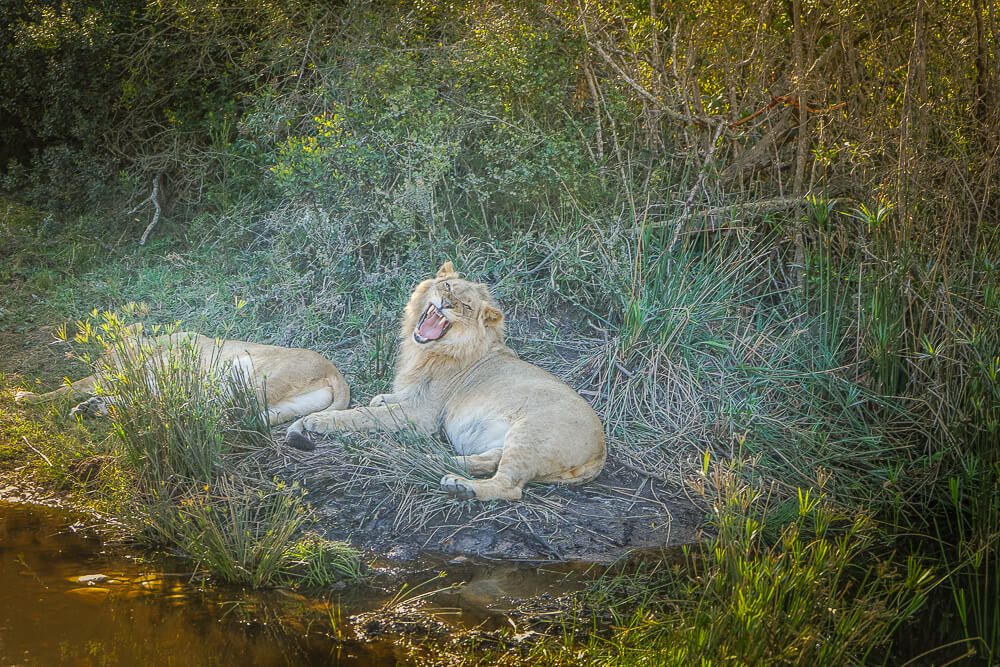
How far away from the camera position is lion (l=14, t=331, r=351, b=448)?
552cm

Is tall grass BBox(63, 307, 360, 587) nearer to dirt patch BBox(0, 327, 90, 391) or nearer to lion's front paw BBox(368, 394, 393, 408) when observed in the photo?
lion's front paw BBox(368, 394, 393, 408)

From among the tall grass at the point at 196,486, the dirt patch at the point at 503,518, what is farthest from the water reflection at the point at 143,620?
the dirt patch at the point at 503,518

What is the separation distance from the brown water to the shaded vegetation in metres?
0.50

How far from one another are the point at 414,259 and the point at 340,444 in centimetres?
241

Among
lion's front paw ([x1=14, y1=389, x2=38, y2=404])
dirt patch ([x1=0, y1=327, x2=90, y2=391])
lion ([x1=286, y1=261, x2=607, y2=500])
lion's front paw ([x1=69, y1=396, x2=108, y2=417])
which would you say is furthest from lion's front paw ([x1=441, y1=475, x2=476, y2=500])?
dirt patch ([x1=0, y1=327, x2=90, y2=391])

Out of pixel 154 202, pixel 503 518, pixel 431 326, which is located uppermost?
pixel 154 202

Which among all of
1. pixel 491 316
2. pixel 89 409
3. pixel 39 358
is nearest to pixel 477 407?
pixel 491 316

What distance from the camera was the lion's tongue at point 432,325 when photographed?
552cm

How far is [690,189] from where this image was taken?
6.82 m

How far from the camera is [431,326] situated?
5.55 m

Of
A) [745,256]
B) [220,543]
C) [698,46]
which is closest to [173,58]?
[698,46]

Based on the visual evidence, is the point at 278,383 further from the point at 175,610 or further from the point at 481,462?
the point at 175,610

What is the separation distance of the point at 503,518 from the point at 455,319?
1523mm

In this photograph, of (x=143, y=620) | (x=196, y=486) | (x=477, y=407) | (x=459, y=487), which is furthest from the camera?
(x=477, y=407)
